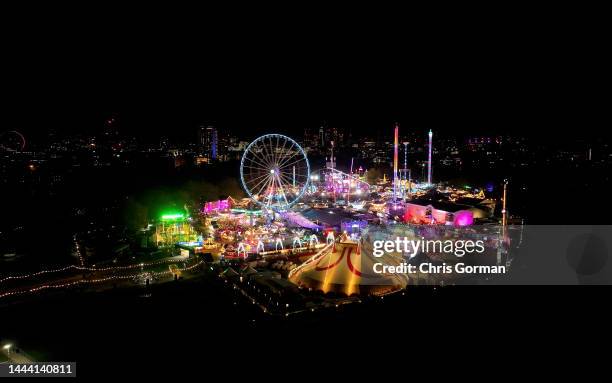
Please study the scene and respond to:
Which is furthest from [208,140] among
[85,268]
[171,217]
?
[85,268]

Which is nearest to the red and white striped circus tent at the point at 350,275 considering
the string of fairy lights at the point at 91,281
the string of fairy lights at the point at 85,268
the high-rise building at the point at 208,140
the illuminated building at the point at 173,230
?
the string of fairy lights at the point at 91,281

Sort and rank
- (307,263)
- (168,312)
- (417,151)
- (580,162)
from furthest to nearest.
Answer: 1. (417,151)
2. (580,162)
3. (307,263)
4. (168,312)

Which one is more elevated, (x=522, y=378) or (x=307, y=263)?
(x=307, y=263)

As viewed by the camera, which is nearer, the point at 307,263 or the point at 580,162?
the point at 307,263

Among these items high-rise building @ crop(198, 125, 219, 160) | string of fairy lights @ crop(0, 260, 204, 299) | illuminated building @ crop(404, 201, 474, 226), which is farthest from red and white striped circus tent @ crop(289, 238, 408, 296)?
high-rise building @ crop(198, 125, 219, 160)

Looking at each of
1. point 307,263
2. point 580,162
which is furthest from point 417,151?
point 307,263

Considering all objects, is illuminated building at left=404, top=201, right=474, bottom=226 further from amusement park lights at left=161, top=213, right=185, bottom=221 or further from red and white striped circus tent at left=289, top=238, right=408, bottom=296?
amusement park lights at left=161, top=213, right=185, bottom=221

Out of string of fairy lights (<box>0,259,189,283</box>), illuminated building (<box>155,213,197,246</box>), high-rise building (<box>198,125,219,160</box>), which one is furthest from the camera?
high-rise building (<box>198,125,219,160</box>)

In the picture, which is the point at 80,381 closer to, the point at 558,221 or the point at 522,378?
the point at 522,378

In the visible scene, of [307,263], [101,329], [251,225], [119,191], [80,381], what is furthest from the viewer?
[119,191]
